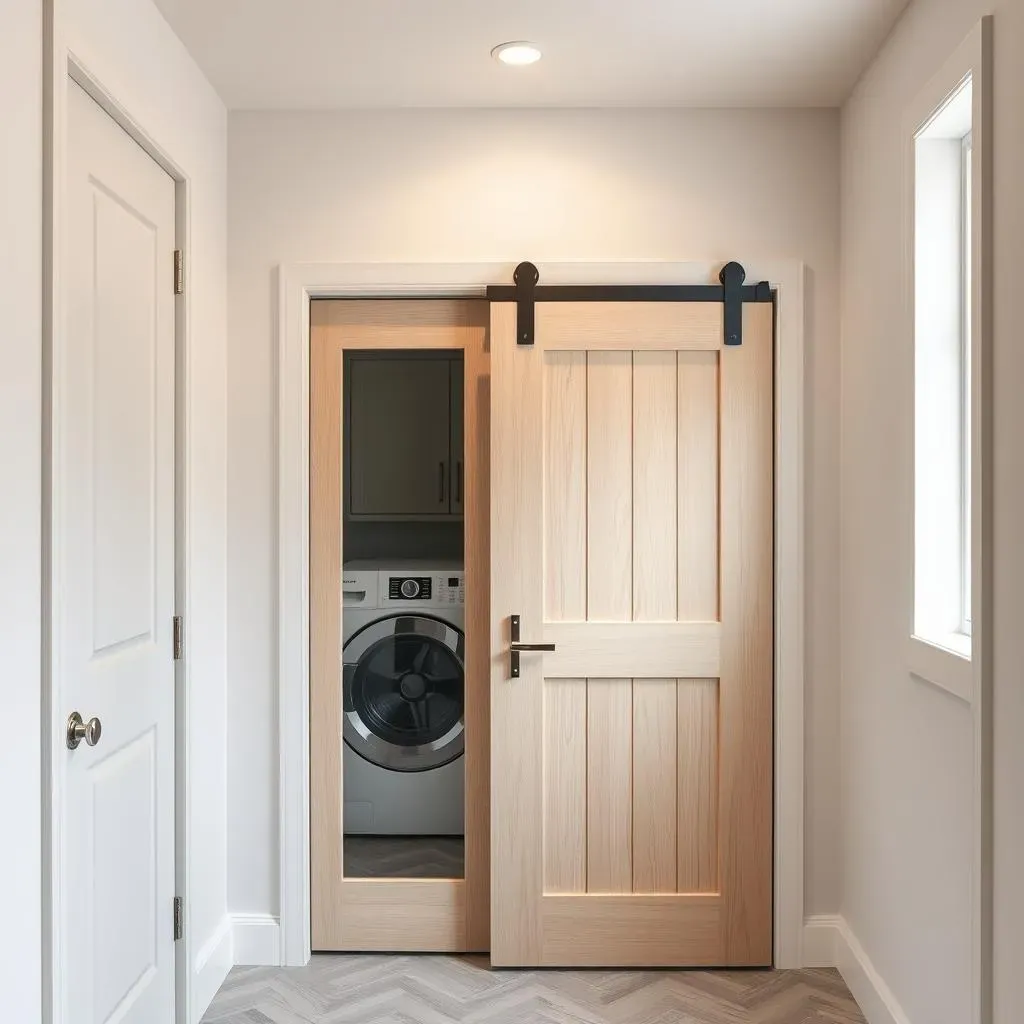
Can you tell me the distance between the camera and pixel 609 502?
285 cm

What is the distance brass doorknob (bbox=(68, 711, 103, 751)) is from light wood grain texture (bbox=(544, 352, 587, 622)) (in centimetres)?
131

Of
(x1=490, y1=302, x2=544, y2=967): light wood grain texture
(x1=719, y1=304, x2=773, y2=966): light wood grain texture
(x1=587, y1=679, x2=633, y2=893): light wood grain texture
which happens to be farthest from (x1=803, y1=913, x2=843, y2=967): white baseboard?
(x1=490, y1=302, x2=544, y2=967): light wood grain texture

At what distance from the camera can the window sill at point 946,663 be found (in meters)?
1.90

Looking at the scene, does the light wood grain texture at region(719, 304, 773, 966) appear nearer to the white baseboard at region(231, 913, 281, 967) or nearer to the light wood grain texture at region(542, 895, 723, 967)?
the light wood grain texture at region(542, 895, 723, 967)

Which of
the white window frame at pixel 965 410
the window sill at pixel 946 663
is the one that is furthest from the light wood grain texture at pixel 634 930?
the white window frame at pixel 965 410

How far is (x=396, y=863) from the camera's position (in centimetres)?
295

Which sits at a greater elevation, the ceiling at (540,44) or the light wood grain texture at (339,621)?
the ceiling at (540,44)

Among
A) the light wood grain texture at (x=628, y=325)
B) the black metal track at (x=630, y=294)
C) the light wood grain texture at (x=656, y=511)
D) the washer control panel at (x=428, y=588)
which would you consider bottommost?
the washer control panel at (x=428, y=588)

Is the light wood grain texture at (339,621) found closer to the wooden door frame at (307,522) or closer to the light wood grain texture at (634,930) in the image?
the wooden door frame at (307,522)

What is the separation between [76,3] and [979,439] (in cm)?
183

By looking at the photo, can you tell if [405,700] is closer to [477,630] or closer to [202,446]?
[477,630]

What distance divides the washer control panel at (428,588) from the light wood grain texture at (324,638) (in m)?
0.17

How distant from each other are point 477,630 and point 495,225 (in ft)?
3.86

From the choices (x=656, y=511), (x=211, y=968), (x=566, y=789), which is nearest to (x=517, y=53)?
(x=656, y=511)
